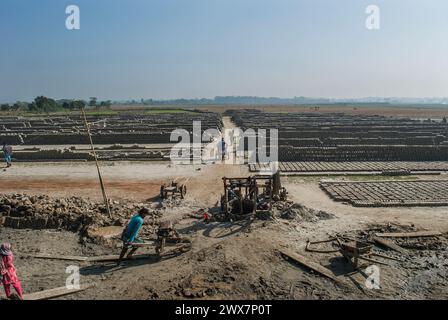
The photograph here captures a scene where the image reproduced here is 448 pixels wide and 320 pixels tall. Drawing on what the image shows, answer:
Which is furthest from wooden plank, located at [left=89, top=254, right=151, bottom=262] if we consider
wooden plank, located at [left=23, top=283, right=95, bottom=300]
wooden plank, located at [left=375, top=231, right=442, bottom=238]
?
wooden plank, located at [left=375, top=231, right=442, bottom=238]

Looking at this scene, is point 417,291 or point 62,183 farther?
point 62,183

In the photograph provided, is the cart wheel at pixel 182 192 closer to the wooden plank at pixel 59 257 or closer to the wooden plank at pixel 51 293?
the wooden plank at pixel 59 257

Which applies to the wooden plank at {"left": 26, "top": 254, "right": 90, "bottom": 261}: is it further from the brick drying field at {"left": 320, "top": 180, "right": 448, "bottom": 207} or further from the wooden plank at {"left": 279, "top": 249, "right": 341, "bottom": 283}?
the brick drying field at {"left": 320, "top": 180, "right": 448, "bottom": 207}

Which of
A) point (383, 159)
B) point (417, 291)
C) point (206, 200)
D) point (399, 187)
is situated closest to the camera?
point (417, 291)

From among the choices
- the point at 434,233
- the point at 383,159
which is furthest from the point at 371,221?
the point at 383,159
